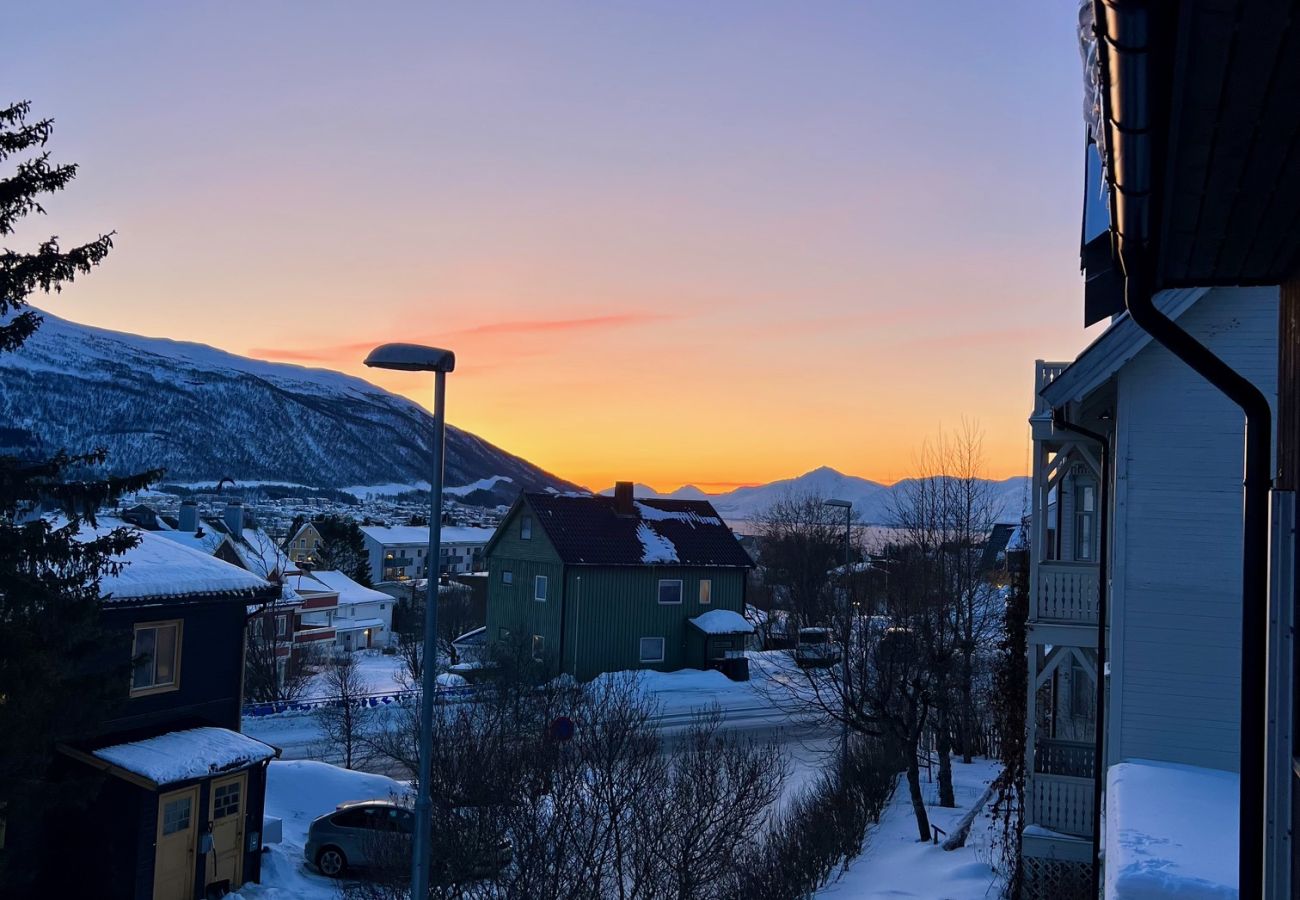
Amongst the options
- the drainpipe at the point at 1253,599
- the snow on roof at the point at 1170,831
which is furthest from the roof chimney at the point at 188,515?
the drainpipe at the point at 1253,599

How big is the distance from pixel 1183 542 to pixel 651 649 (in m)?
35.2

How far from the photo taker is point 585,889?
13.2 m

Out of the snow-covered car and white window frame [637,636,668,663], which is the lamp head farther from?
white window frame [637,636,668,663]

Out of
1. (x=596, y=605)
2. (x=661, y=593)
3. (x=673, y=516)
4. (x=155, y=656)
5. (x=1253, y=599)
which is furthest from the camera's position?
(x=673, y=516)

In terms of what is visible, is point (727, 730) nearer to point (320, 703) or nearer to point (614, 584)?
point (614, 584)

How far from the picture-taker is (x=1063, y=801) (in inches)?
601

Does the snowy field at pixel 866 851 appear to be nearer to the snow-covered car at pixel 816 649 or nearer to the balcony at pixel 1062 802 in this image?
the balcony at pixel 1062 802

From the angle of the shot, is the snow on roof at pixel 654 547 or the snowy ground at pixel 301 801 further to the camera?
the snow on roof at pixel 654 547

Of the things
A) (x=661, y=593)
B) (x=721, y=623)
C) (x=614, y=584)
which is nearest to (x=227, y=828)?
(x=614, y=584)

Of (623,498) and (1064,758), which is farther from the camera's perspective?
(623,498)

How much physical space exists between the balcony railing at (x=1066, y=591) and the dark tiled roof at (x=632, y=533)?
98.6ft

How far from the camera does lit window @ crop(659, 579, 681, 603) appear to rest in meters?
46.7

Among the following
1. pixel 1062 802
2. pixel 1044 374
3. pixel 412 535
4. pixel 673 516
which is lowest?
pixel 1062 802

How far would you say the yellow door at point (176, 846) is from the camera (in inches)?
746
